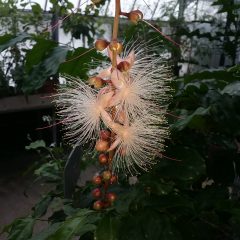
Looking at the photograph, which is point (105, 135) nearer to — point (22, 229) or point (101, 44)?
point (101, 44)

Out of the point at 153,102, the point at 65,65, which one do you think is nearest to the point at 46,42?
the point at 65,65

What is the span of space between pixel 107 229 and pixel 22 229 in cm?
27

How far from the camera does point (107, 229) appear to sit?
0.45 meters

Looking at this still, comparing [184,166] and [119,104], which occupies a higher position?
[119,104]

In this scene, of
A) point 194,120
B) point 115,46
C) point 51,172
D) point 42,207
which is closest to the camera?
point 115,46

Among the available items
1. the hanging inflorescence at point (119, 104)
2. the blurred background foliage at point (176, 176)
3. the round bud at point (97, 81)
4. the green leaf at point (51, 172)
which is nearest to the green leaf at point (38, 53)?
the blurred background foliage at point (176, 176)

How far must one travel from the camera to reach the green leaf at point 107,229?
44cm

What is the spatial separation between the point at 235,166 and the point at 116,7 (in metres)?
0.43

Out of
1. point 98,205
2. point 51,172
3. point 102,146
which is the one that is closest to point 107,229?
point 98,205

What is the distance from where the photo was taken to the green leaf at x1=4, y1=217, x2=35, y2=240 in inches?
24.5

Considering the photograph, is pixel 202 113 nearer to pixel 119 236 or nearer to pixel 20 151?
pixel 119 236

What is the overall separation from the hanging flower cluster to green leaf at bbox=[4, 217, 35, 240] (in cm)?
27

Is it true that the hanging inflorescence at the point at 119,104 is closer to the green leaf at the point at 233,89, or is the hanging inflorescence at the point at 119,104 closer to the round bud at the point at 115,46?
the round bud at the point at 115,46

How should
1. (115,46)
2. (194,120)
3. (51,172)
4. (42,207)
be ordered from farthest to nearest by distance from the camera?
(51,172)
(42,207)
(194,120)
(115,46)
